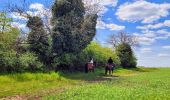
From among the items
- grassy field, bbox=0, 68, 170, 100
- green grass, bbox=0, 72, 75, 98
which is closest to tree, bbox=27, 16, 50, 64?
grassy field, bbox=0, 68, 170, 100

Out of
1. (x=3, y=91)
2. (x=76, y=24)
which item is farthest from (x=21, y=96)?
(x=76, y=24)

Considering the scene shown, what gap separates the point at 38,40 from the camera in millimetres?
43938

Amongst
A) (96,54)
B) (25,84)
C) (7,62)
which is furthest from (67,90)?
(96,54)

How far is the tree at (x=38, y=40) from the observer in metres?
43.8

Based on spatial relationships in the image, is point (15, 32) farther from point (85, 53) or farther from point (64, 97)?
point (64, 97)

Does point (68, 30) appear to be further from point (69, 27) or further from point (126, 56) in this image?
point (126, 56)

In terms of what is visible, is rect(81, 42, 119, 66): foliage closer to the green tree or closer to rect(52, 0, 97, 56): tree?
rect(52, 0, 97, 56): tree

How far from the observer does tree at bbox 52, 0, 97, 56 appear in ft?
149

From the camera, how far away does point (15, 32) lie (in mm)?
41938

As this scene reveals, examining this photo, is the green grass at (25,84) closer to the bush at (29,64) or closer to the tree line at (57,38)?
the bush at (29,64)

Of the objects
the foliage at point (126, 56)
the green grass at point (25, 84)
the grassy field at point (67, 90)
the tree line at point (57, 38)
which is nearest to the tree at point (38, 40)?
the tree line at point (57, 38)

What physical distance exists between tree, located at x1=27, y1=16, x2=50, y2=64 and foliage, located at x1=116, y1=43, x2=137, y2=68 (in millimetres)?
41895

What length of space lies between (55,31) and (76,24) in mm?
3855

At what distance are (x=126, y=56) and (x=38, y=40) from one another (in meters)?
43.7
